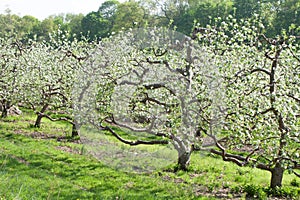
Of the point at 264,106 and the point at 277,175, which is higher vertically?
the point at 264,106

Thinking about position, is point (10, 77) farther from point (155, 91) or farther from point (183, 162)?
point (183, 162)

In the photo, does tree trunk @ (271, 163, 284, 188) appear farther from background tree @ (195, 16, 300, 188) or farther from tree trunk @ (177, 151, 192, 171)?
tree trunk @ (177, 151, 192, 171)

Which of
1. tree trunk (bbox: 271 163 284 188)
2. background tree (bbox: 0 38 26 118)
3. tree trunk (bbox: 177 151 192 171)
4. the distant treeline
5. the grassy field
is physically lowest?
the grassy field

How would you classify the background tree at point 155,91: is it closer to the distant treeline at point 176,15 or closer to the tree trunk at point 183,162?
Answer: the tree trunk at point 183,162

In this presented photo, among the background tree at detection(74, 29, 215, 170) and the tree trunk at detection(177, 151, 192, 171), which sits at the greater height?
the background tree at detection(74, 29, 215, 170)

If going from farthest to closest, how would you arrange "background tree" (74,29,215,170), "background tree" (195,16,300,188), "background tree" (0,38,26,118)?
"background tree" (0,38,26,118) < "background tree" (74,29,215,170) < "background tree" (195,16,300,188)

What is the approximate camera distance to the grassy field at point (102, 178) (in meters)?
12.0

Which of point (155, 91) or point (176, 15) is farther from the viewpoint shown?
point (176, 15)

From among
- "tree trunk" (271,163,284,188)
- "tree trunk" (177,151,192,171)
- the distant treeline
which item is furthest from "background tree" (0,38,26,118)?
"tree trunk" (271,163,284,188)

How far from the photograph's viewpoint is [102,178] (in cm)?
1449

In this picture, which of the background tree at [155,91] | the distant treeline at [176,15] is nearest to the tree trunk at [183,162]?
the background tree at [155,91]

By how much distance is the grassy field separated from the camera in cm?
1196

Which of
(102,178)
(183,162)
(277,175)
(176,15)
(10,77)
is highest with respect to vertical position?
(176,15)

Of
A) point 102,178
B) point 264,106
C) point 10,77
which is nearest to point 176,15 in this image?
point 10,77
